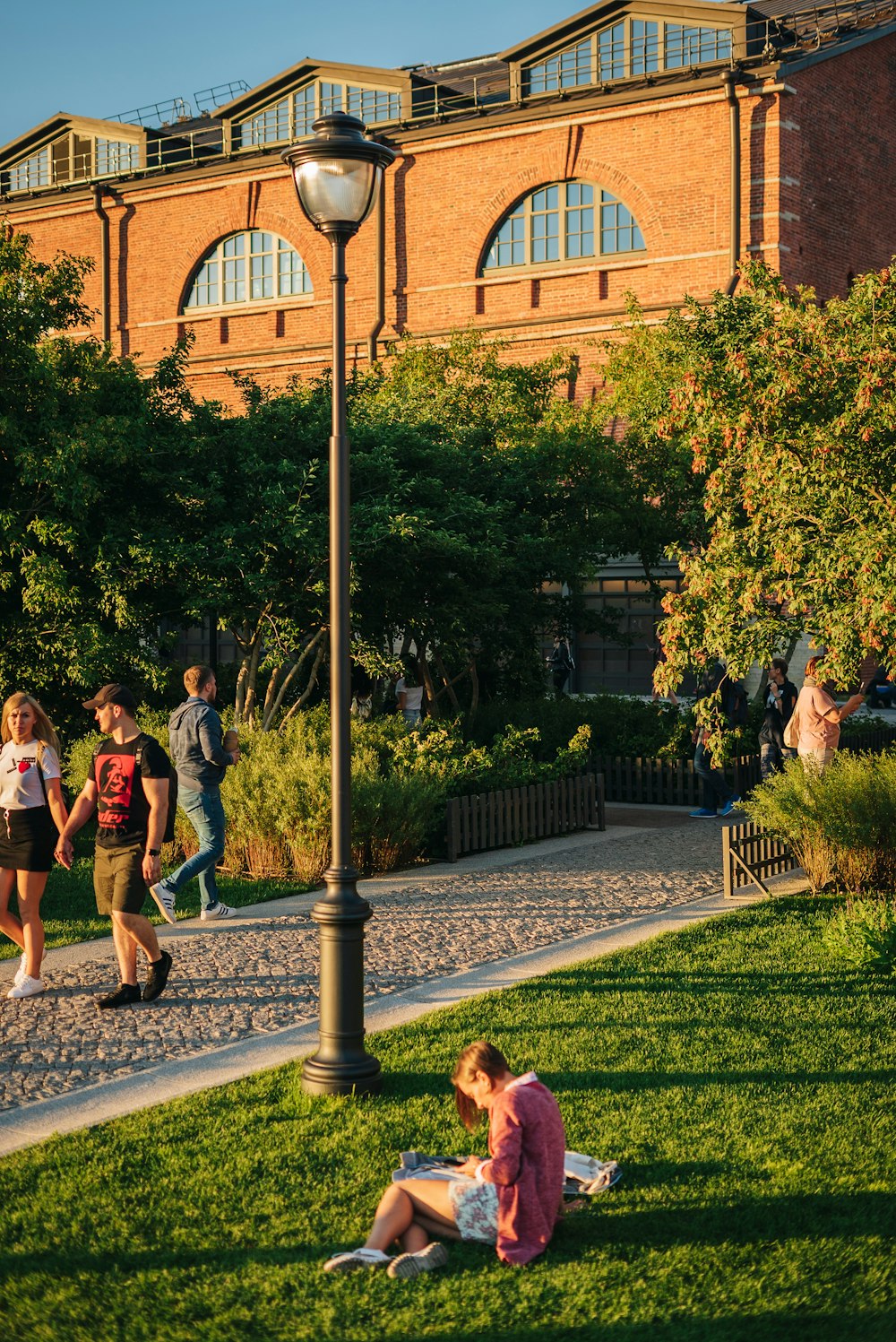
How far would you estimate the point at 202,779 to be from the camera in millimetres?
10633

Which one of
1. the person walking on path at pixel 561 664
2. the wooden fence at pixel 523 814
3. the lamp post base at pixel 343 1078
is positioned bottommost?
the lamp post base at pixel 343 1078

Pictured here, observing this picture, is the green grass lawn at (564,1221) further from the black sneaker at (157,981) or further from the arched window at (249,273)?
the arched window at (249,273)

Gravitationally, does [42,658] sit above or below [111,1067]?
above

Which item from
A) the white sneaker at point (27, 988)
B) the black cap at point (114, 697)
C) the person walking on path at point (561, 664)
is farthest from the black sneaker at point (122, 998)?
the person walking on path at point (561, 664)

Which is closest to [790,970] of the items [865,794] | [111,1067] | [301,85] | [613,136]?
[865,794]

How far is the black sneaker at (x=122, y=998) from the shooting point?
8.05 meters

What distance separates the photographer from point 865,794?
10844 mm

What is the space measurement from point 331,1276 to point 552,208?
29086 millimetres

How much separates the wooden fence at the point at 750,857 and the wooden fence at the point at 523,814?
2789 millimetres

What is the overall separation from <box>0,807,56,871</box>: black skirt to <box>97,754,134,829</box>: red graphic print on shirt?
0.52 metres

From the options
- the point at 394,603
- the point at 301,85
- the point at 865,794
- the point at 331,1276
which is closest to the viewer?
the point at 331,1276

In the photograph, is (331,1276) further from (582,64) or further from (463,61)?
(463,61)

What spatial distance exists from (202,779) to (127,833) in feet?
8.44

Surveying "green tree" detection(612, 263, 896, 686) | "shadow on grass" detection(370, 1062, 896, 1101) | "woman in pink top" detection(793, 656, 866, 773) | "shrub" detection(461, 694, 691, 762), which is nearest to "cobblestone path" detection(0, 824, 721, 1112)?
"shadow on grass" detection(370, 1062, 896, 1101)
